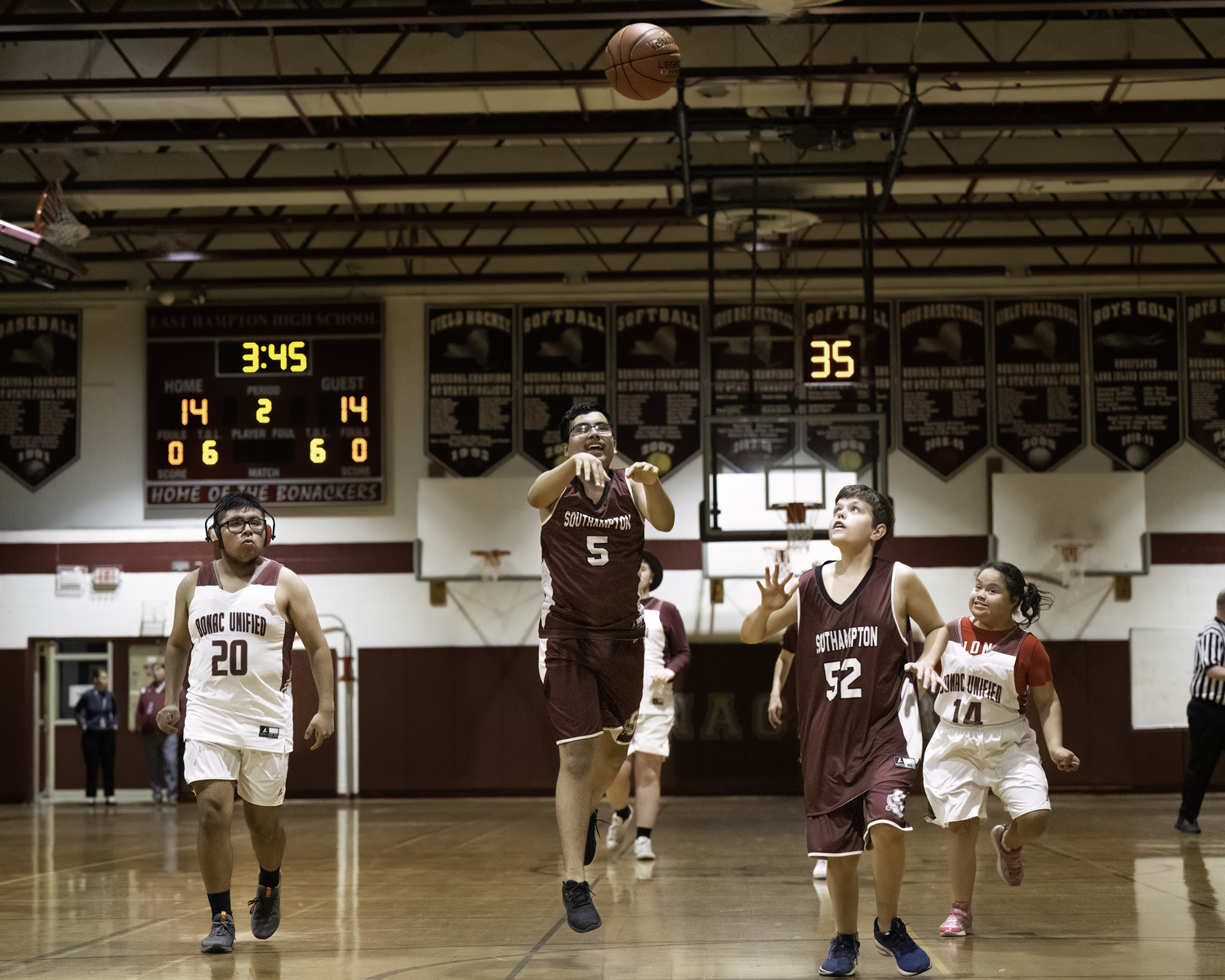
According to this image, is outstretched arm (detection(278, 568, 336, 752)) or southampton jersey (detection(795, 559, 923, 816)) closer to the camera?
southampton jersey (detection(795, 559, 923, 816))

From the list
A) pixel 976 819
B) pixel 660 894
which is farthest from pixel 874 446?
pixel 976 819

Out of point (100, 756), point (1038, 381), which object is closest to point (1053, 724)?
point (1038, 381)

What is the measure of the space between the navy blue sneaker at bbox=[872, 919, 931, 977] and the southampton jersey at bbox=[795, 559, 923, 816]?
0.50 metres

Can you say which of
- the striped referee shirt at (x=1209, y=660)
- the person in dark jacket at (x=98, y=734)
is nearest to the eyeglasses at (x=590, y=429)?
the striped referee shirt at (x=1209, y=660)

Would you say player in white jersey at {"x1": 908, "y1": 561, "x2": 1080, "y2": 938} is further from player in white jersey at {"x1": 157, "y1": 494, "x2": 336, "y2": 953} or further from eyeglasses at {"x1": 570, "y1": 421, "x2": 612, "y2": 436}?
player in white jersey at {"x1": 157, "y1": 494, "x2": 336, "y2": 953}

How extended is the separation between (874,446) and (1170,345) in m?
5.89

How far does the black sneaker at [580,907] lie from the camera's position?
183 inches

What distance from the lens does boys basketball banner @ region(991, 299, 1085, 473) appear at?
16.6 meters

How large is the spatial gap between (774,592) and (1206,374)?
1392cm

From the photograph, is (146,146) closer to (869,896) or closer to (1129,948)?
(869,896)

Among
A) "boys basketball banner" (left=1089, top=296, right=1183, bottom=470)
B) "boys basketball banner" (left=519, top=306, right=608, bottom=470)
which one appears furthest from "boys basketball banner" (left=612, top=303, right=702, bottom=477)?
"boys basketball banner" (left=1089, top=296, right=1183, bottom=470)

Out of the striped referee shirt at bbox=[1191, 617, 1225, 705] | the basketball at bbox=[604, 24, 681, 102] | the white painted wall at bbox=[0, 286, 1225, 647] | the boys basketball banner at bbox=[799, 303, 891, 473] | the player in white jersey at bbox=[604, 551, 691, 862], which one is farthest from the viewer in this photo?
the white painted wall at bbox=[0, 286, 1225, 647]

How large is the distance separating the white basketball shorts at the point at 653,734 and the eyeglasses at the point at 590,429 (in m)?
4.39

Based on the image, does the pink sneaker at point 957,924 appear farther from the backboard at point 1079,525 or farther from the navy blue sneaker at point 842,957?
the backboard at point 1079,525
